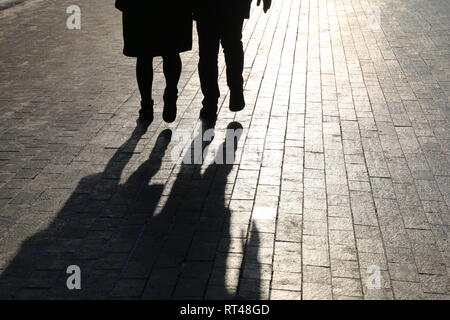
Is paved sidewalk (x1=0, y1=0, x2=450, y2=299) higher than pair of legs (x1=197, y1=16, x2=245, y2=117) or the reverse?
the reverse

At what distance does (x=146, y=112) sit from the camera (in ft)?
20.7

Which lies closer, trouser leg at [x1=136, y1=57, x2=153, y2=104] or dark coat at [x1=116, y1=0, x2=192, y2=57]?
dark coat at [x1=116, y1=0, x2=192, y2=57]

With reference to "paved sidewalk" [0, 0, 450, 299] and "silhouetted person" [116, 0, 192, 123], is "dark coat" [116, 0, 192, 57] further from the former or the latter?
"paved sidewalk" [0, 0, 450, 299]

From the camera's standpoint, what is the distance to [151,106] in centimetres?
629

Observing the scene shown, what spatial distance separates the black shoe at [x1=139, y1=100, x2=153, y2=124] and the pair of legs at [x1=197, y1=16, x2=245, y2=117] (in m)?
0.58

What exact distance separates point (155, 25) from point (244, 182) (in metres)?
1.88

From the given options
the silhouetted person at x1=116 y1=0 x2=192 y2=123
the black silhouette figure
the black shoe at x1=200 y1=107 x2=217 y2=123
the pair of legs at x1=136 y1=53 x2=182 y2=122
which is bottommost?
the black silhouette figure

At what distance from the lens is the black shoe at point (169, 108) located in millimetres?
6145

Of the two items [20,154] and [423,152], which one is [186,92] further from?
[423,152]

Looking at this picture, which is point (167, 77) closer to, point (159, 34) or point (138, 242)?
point (159, 34)

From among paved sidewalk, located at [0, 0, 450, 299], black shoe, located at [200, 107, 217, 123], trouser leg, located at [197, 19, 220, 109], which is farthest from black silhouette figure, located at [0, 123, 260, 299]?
trouser leg, located at [197, 19, 220, 109]

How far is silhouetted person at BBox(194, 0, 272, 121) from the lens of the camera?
5.82 m

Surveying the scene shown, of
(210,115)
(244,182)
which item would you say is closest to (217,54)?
(210,115)
